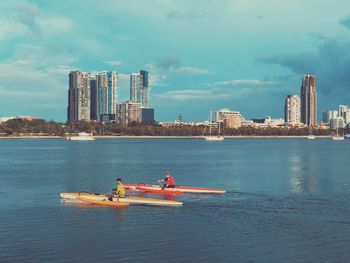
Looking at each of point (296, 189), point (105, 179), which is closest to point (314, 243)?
point (296, 189)

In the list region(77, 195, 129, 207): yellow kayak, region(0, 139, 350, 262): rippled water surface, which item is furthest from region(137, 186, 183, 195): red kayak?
region(77, 195, 129, 207): yellow kayak

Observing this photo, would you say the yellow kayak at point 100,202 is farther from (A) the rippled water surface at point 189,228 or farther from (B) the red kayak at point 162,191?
(B) the red kayak at point 162,191

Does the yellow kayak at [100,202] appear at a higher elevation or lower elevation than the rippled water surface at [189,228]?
higher

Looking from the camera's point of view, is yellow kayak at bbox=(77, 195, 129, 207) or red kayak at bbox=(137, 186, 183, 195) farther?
red kayak at bbox=(137, 186, 183, 195)

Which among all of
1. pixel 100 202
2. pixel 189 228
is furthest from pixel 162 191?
pixel 189 228

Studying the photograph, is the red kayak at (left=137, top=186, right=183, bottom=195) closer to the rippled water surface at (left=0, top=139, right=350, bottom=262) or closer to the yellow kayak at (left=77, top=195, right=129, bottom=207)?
the rippled water surface at (left=0, top=139, right=350, bottom=262)

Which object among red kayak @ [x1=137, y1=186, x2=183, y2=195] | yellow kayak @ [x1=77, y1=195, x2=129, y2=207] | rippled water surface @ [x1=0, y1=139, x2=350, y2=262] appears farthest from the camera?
red kayak @ [x1=137, y1=186, x2=183, y2=195]

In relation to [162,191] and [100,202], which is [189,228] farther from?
[162,191]

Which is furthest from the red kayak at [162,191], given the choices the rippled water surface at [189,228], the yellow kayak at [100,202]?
the yellow kayak at [100,202]

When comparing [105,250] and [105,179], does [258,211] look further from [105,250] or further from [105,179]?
[105,179]

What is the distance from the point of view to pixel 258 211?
35.0 metres

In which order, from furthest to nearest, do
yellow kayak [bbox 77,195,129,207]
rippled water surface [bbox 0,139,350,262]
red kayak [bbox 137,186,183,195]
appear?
red kayak [bbox 137,186,183,195]
yellow kayak [bbox 77,195,129,207]
rippled water surface [bbox 0,139,350,262]

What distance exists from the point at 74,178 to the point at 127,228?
30932mm

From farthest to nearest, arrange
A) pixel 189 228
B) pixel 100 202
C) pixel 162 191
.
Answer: pixel 162 191 → pixel 100 202 → pixel 189 228
